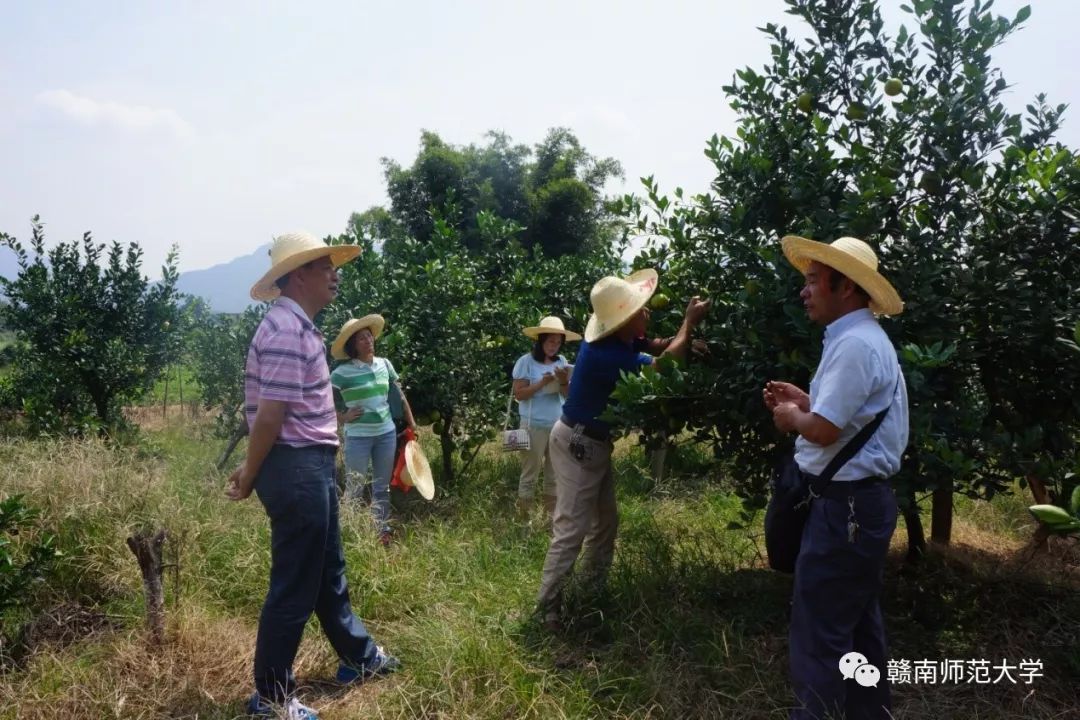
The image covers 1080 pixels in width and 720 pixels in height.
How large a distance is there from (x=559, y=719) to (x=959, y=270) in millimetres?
2493

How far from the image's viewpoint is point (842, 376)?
251cm

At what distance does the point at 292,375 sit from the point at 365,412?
2.42 meters

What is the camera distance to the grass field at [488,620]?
3.23 metres

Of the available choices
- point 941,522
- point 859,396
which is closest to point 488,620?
point 859,396

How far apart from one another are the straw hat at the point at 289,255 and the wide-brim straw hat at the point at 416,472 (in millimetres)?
2367

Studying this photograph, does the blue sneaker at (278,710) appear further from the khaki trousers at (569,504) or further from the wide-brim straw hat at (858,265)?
the wide-brim straw hat at (858,265)

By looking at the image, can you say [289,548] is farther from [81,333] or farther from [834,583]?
[81,333]

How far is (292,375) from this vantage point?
3.04m

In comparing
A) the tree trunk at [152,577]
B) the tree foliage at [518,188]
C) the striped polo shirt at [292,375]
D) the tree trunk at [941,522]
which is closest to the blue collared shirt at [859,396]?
the striped polo shirt at [292,375]

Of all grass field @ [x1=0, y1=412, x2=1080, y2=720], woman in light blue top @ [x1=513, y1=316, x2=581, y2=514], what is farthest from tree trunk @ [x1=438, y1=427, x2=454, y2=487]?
grass field @ [x1=0, y1=412, x2=1080, y2=720]

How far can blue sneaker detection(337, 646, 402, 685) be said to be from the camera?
11.5ft

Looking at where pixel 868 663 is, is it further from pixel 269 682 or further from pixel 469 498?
pixel 469 498

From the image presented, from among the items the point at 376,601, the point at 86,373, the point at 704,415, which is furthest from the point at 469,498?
the point at 86,373

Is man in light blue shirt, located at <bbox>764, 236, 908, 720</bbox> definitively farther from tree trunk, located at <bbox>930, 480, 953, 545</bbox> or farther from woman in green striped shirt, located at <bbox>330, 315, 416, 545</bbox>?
woman in green striped shirt, located at <bbox>330, 315, 416, 545</bbox>
